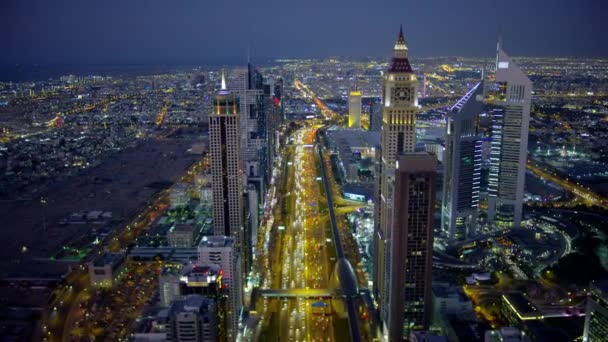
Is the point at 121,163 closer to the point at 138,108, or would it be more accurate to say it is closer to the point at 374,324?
the point at 138,108

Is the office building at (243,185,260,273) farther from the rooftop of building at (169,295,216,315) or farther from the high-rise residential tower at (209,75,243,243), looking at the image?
the rooftop of building at (169,295,216,315)

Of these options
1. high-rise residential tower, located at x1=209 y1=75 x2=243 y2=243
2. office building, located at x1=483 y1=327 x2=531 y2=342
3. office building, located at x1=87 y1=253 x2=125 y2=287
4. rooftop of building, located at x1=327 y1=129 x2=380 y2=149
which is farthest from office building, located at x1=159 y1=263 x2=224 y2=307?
rooftop of building, located at x1=327 y1=129 x2=380 y2=149

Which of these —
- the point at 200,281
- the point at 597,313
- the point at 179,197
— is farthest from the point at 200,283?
the point at 179,197

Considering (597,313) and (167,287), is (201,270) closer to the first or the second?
(167,287)

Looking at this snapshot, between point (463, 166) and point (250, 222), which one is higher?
point (463, 166)

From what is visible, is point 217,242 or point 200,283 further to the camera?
point 217,242

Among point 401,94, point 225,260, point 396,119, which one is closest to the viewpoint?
point 225,260

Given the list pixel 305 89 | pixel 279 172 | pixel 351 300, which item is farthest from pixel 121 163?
pixel 305 89
